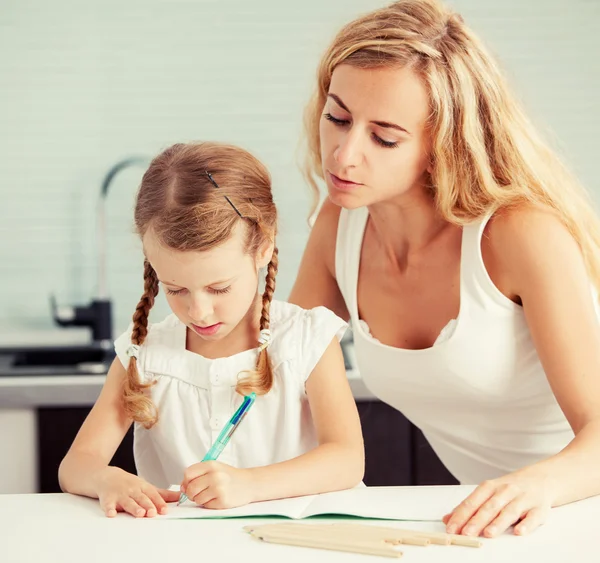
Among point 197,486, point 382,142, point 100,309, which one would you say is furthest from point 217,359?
point 100,309

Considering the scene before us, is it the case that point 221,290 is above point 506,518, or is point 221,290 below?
above

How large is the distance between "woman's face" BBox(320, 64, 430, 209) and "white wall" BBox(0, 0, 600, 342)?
166 centimetres

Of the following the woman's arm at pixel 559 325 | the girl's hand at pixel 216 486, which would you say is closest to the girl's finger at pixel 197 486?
the girl's hand at pixel 216 486

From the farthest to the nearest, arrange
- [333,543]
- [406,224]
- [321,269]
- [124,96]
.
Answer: [124,96], [321,269], [406,224], [333,543]

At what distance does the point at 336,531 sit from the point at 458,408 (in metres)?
0.58

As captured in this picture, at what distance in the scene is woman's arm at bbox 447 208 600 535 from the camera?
1.14 m

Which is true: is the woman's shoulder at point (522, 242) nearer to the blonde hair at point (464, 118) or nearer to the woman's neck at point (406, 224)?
the blonde hair at point (464, 118)

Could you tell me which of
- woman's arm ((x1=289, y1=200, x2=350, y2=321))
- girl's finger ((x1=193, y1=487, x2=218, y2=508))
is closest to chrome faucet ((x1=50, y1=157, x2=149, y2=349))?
woman's arm ((x1=289, y1=200, x2=350, y2=321))

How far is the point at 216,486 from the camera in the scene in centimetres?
111

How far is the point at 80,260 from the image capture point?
3055 millimetres

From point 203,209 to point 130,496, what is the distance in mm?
401

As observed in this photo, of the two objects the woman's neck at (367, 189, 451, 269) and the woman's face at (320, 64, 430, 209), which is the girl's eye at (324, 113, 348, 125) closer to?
the woman's face at (320, 64, 430, 209)

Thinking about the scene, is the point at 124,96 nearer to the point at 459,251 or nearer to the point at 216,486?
the point at 459,251

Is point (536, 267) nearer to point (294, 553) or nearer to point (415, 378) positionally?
point (415, 378)
